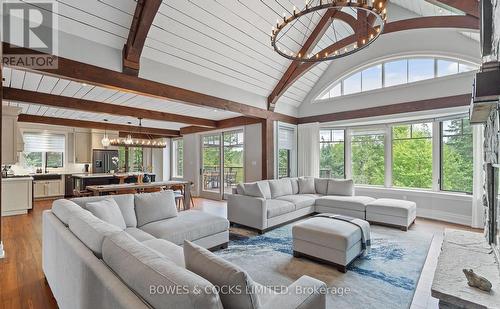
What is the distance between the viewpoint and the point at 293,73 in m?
5.74

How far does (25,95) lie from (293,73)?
5.49 metres

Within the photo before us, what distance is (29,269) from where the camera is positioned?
111 inches

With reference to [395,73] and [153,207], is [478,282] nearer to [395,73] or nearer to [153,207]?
[153,207]

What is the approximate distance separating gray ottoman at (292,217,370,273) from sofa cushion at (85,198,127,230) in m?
2.19

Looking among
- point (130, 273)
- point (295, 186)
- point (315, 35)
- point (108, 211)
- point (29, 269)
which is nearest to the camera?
point (130, 273)

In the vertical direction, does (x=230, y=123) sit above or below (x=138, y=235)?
above

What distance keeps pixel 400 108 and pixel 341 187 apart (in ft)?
7.58

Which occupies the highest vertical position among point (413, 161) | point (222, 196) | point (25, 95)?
point (25, 95)

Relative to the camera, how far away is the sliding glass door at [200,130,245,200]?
7.69 m

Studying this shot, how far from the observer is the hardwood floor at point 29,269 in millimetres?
2234

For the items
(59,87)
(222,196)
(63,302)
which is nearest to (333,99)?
(222,196)

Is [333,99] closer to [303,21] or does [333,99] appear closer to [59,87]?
[303,21]

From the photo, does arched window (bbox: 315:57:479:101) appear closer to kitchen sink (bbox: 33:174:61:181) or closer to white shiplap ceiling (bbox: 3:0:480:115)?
white shiplap ceiling (bbox: 3:0:480:115)

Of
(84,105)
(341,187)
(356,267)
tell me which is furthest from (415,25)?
(84,105)
